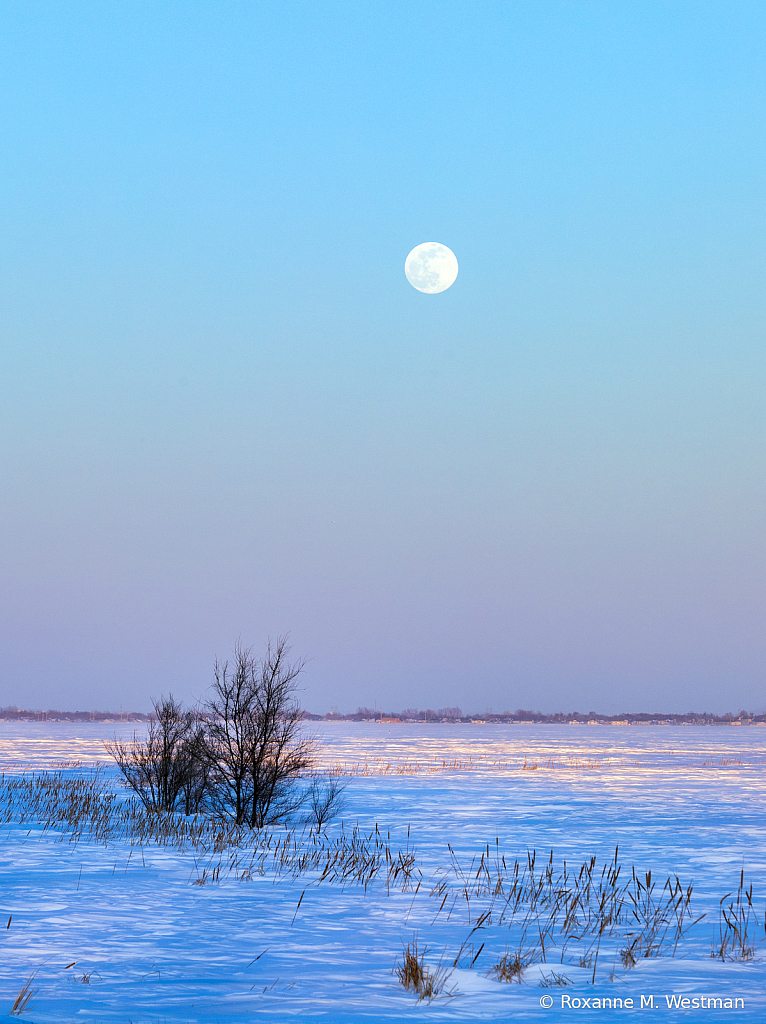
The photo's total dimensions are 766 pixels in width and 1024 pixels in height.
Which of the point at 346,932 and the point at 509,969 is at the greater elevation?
the point at 509,969

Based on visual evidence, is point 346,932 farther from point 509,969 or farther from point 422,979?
point 422,979

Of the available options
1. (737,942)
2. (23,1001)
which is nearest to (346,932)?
(23,1001)

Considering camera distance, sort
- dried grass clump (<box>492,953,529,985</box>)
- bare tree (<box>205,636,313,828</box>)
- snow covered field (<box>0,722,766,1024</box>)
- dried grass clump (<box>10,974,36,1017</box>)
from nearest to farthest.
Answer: dried grass clump (<box>10,974,36,1017</box>)
snow covered field (<box>0,722,766,1024</box>)
dried grass clump (<box>492,953,529,985</box>)
bare tree (<box>205,636,313,828</box>)

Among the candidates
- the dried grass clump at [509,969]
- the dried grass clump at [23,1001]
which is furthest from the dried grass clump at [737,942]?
the dried grass clump at [23,1001]

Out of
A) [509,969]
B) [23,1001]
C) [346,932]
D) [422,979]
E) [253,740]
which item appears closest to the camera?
[23,1001]

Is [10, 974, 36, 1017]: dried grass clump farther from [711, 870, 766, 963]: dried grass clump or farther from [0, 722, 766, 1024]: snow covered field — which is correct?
[711, 870, 766, 963]: dried grass clump

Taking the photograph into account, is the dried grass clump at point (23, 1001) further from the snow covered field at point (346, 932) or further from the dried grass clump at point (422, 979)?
the dried grass clump at point (422, 979)

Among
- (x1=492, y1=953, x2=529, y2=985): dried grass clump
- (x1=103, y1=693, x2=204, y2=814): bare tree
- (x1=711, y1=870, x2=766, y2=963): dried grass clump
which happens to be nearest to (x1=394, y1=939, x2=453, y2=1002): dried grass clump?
(x1=492, y1=953, x2=529, y2=985): dried grass clump

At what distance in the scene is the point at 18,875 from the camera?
13078mm

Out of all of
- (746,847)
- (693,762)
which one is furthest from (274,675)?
(693,762)

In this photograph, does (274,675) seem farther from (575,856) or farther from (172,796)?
(575,856)

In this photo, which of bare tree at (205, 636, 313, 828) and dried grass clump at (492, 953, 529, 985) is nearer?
dried grass clump at (492, 953, 529, 985)

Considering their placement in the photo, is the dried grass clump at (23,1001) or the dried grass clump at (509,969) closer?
the dried grass clump at (23,1001)

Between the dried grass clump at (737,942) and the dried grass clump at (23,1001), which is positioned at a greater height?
the dried grass clump at (23,1001)
